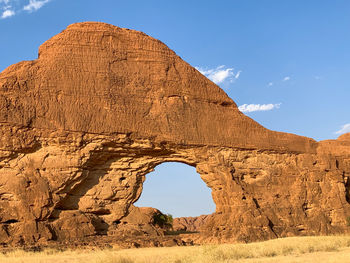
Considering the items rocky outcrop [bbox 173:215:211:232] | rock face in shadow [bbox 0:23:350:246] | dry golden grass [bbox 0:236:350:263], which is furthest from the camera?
rocky outcrop [bbox 173:215:211:232]

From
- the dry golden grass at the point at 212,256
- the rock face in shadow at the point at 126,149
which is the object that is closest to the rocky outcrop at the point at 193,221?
the rock face in shadow at the point at 126,149

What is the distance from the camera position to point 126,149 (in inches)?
914

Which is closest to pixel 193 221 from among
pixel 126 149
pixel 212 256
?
pixel 126 149

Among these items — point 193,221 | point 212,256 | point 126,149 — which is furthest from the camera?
point 193,221

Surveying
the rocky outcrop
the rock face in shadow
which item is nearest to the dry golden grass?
the rock face in shadow

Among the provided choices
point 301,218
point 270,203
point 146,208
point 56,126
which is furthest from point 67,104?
point 146,208

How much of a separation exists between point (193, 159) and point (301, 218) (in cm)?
718

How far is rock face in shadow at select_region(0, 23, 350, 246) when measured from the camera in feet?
68.2

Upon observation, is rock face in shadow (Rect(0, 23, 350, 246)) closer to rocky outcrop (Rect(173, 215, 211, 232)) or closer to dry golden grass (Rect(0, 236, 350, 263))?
dry golden grass (Rect(0, 236, 350, 263))

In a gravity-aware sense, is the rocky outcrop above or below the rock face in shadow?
→ below

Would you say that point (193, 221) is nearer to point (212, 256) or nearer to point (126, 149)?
point (126, 149)

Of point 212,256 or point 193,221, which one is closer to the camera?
point 212,256

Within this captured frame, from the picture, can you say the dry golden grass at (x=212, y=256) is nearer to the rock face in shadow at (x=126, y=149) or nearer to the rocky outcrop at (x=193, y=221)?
the rock face in shadow at (x=126, y=149)

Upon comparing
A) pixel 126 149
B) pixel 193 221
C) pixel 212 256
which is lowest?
pixel 193 221
